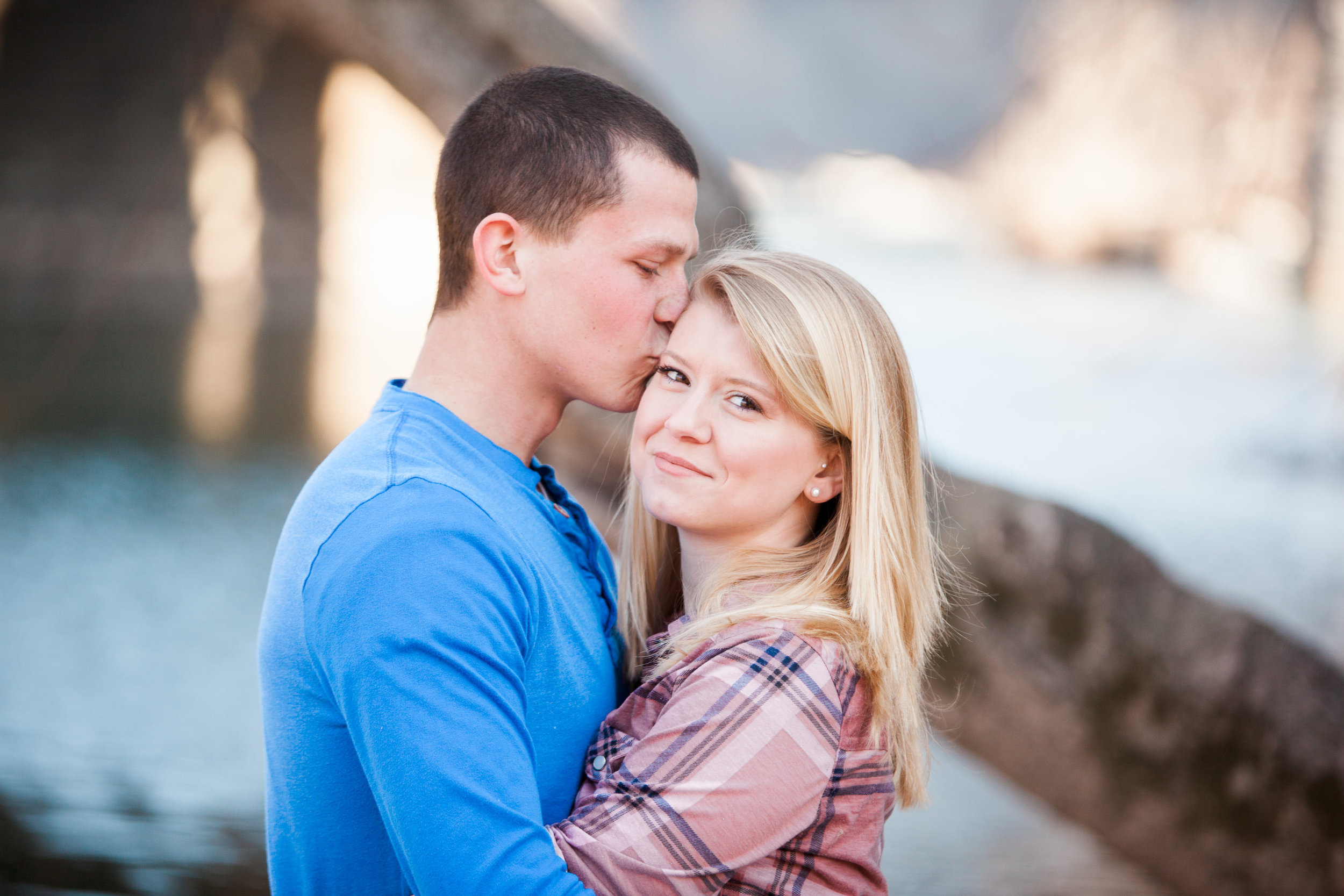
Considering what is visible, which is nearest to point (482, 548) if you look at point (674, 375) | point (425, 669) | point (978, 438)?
point (425, 669)

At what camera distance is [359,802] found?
1.22m

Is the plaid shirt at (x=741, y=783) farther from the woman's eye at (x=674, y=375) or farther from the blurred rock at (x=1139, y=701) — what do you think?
the blurred rock at (x=1139, y=701)

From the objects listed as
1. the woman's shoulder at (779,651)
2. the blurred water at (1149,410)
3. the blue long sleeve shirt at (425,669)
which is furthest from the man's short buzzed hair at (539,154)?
the woman's shoulder at (779,651)

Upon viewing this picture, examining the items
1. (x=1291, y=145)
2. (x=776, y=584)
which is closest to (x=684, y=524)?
(x=776, y=584)

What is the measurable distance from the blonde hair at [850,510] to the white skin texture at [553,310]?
107 millimetres

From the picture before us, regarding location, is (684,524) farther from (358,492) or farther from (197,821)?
(197,821)

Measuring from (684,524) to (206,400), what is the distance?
22.4 ft

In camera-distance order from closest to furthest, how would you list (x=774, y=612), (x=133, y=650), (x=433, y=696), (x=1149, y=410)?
1. (x=433, y=696)
2. (x=774, y=612)
3. (x=133, y=650)
4. (x=1149, y=410)

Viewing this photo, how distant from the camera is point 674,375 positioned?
1.46 meters

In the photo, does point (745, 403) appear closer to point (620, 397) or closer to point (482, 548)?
point (620, 397)

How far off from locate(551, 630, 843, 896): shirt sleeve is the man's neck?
40cm

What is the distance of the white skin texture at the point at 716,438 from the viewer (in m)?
1.39

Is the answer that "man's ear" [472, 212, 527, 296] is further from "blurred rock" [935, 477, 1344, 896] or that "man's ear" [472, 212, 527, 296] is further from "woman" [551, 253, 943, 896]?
"blurred rock" [935, 477, 1344, 896]

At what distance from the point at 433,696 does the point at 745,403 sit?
0.57 metres
